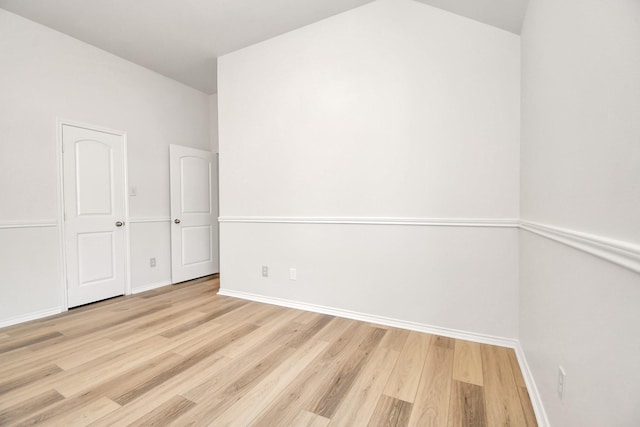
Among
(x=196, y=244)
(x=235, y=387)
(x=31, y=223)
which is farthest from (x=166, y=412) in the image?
(x=196, y=244)

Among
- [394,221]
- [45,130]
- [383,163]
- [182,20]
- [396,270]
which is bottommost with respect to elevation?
[396,270]

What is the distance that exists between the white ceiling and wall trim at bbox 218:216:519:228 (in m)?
1.36

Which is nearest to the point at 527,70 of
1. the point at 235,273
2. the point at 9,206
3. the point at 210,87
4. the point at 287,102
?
the point at 287,102

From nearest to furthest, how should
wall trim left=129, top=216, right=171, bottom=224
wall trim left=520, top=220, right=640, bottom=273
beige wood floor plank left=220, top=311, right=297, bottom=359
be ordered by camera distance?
wall trim left=520, top=220, right=640, bottom=273 → beige wood floor plank left=220, top=311, right=297, bottom=359 → wall trim left=129, top=216, right=171, bottom=224

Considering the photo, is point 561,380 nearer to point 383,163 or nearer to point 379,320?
point 379,320

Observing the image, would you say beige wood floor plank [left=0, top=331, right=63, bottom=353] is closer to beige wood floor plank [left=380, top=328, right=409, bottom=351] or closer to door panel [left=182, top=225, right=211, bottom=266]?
door panel [left=182, top=225, right=211, bottom=266]

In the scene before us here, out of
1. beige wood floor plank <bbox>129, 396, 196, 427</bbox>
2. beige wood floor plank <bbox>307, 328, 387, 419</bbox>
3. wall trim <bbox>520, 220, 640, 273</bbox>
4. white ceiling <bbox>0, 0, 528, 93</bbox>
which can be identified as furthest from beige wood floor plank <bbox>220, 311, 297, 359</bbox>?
white ceiling <bbox>0, 0, 528, 93</bbox>

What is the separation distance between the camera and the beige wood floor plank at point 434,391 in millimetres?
1338

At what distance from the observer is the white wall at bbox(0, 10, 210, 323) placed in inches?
98.2

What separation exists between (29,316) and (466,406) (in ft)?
12.1

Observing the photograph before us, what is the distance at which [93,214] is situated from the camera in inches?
121

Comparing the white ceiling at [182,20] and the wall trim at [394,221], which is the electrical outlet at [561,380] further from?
the white ceiling at [182,20]

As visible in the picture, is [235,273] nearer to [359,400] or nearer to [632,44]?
[359,400]

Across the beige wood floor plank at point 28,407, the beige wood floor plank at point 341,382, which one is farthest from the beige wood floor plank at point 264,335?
the beige wood floor plank at point 28,407
